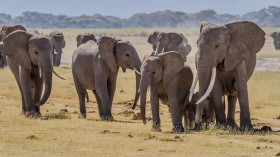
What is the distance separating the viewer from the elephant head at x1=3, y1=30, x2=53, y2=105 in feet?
67.6

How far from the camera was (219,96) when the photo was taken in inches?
733

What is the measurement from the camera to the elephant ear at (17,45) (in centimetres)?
2133

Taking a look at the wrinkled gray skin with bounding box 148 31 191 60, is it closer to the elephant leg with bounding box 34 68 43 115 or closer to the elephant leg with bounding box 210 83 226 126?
the elephant leg with bounding box 34 68 43 115

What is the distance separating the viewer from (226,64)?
60.0ft

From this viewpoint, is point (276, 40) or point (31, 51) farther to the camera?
point (276, 40)

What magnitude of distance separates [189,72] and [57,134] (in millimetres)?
3686

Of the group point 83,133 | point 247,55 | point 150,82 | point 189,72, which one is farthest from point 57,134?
point 247,55

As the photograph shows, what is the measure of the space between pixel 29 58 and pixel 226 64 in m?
6.01

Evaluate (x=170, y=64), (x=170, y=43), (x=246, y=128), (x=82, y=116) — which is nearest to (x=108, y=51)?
(x=82, y=116)

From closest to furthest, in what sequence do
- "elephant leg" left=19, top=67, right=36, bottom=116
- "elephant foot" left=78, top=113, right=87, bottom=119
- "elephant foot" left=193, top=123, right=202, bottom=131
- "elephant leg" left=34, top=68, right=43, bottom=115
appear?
"elephant foot" left=193, top=123, right=202, bottom=131, "elephant leg" left=19, top=67, right=36, bottom=116, "elephant leg" left=34, top=68, right=43, bottom=115, "elephant foot" left=78, top=113, right=87, bottom=119

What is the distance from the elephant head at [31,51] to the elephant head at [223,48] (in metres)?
4.60

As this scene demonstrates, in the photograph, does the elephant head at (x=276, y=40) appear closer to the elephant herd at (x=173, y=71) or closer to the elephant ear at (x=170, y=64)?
the elephant herd at (x=173, y=71)

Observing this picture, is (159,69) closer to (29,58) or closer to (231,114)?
(231,114)

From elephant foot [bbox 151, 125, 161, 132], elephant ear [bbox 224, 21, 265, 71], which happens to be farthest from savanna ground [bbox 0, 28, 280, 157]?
elephant ear [bbox 224, 21, 265, 71]
